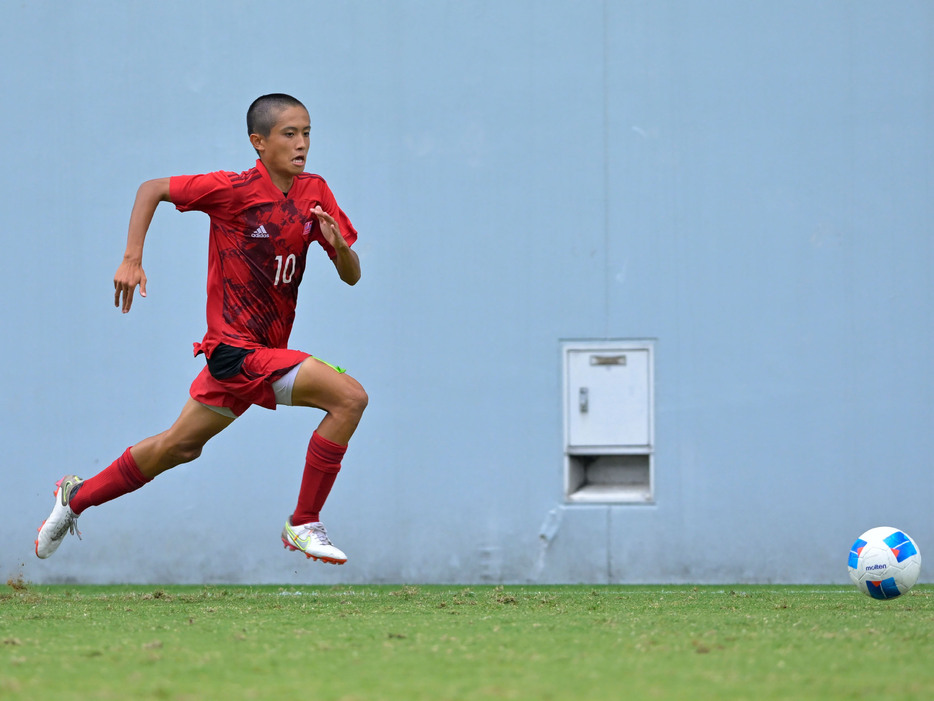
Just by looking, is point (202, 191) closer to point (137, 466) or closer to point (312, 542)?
point (137, 466)

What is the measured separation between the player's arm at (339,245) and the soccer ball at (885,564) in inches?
81.9

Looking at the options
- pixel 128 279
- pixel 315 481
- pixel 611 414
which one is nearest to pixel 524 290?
pixel 611 414

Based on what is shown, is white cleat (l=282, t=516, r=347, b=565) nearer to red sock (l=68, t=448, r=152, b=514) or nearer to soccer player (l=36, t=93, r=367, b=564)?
soccer player (l=36, t=93, r=367, b=564)

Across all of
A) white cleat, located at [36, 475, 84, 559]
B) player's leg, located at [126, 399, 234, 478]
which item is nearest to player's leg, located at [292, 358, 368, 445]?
player's leg, located at [126, 399, 234, 478]

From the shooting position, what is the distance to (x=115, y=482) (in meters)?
4.27

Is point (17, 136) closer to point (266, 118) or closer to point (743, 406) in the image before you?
point (266, 118)

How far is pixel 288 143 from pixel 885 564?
257cm

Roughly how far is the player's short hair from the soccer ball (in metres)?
2.56

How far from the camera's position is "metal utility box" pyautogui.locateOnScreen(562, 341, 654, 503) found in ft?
20.4

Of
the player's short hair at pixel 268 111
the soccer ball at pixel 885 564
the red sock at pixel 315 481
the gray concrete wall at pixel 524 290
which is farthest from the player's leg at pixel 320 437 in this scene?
the gray concrete wall at pixel 524 290

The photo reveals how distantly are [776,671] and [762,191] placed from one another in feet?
13.8

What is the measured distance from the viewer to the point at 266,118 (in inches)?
164

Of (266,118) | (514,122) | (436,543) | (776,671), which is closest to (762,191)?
(514,122)

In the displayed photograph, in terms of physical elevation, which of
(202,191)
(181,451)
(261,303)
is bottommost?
(181,451)
